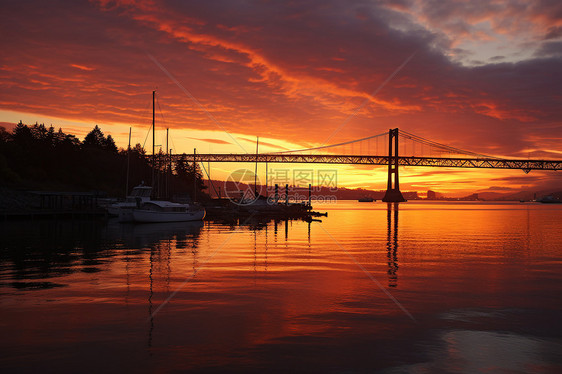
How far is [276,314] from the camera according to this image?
11.4 metres

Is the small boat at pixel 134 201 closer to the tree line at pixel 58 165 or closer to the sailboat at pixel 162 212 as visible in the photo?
the sailboat at pixel 162 212

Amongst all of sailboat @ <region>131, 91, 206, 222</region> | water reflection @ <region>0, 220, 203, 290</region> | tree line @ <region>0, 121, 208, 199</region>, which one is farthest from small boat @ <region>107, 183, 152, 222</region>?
→ tree line @ <region>0, 121, 208, 199</region>

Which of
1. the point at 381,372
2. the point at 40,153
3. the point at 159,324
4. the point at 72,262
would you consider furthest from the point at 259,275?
the point at 40,153

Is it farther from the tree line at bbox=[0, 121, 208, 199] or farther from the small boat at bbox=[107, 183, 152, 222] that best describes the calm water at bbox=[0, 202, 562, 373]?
the tree line at bbox=[0, 121, 208, 199]

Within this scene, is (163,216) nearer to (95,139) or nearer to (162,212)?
(162,212)

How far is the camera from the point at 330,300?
13070 millimetres

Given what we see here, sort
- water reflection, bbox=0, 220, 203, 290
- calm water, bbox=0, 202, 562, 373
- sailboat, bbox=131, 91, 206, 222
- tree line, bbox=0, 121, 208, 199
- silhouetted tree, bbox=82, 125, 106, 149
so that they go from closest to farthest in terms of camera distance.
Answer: calm water, bbox=0, 202, 562, 373 → water reflection, bbox=0, 220, 203, 290 → sailboat, bbox=131, 91, 206, 222 → tree line, bbox=0, 121, 208, 199 → silhouetted tree, bbox=82, 125, 106, 149

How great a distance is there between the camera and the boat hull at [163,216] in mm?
48250

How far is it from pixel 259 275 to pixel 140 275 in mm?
4288

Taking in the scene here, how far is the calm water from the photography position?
8180 millimetres

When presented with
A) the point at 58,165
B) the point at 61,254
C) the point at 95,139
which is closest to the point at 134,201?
the point at 61,254

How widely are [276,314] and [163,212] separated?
4052cm

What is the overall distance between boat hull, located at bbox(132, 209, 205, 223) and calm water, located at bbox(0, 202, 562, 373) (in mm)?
25929

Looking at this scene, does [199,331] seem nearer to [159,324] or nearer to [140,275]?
[159,324]
